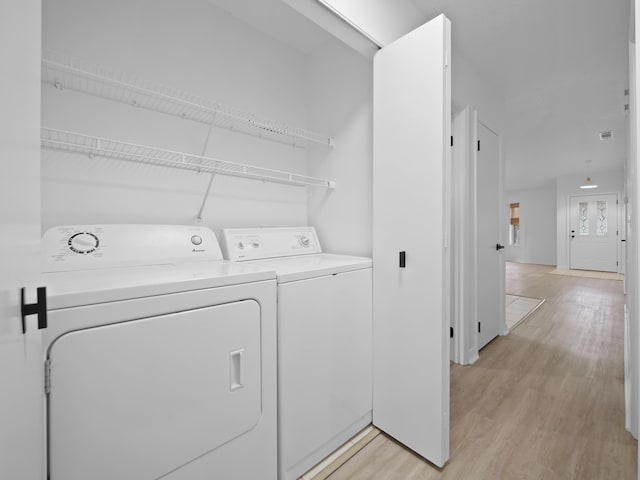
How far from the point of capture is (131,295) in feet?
2.79

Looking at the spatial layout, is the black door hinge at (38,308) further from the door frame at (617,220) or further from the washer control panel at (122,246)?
the door frame at (617,220)

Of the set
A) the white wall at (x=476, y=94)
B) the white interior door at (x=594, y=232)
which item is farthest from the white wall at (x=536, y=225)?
the white wall at (x=476, y=94)

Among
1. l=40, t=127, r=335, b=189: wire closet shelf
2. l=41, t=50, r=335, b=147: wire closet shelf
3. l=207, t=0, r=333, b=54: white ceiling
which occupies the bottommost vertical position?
l=40, t=127, r=335, b=189: wire closet shelf

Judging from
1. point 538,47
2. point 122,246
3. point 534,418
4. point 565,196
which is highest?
point 538,47

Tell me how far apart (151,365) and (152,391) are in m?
0.08

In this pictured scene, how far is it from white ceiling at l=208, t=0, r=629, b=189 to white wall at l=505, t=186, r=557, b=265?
5.79 m

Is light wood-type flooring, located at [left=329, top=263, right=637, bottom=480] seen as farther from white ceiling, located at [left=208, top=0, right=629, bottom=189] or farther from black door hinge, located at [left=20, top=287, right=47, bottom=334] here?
white ceiling, located at [left=208, top=0, right=629, bottom=189]

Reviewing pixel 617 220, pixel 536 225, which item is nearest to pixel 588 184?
pixel 617 220

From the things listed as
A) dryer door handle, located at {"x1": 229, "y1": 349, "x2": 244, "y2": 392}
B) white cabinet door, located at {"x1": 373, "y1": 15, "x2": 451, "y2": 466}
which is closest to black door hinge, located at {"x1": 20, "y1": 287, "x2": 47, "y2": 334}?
dryer door handle, located at {"x1": 229, "y1": 349, "x2": 244, "y2": 392}

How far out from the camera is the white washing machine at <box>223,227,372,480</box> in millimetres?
1249

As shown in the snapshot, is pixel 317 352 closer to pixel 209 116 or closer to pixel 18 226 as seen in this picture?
pixel 18 226

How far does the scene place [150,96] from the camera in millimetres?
1506

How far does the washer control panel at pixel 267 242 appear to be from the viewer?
5.43 feet

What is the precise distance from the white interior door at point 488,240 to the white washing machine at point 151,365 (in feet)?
7.28
